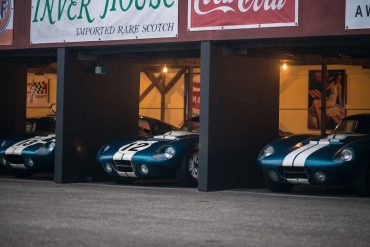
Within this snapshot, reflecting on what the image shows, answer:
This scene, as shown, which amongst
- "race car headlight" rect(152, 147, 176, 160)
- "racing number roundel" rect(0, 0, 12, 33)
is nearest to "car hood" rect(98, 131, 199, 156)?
"race car headlight" rect(152, 147, 176, 160)

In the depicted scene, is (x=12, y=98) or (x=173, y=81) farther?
(x=173, y=81)

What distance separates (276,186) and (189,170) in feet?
5.05

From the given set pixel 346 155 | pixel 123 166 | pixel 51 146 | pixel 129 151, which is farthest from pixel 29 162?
pixel 346 155

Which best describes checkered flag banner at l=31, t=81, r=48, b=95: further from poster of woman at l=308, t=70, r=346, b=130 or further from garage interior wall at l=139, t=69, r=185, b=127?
poster of woman at l=308, t=70, r=346, b=130

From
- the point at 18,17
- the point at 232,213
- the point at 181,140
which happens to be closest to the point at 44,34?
the point at 18,17

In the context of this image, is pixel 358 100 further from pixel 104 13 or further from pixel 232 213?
pixel 232 213

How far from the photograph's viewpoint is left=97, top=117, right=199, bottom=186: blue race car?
44.6 ft

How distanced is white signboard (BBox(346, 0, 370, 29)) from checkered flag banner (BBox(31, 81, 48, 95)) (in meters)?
19.9

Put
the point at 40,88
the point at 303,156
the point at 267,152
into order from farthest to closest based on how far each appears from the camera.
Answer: the point at 40,88 → the point at 267,152 → the point at 303,156

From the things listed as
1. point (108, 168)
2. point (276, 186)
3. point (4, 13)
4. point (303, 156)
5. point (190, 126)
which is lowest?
point (276, 186)

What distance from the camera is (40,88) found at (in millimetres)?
30984

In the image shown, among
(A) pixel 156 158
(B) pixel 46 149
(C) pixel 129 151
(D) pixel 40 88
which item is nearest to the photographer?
(A) pixel 156 158

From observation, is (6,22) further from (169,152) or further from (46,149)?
(169,152)

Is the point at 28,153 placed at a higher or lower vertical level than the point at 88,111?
lower
